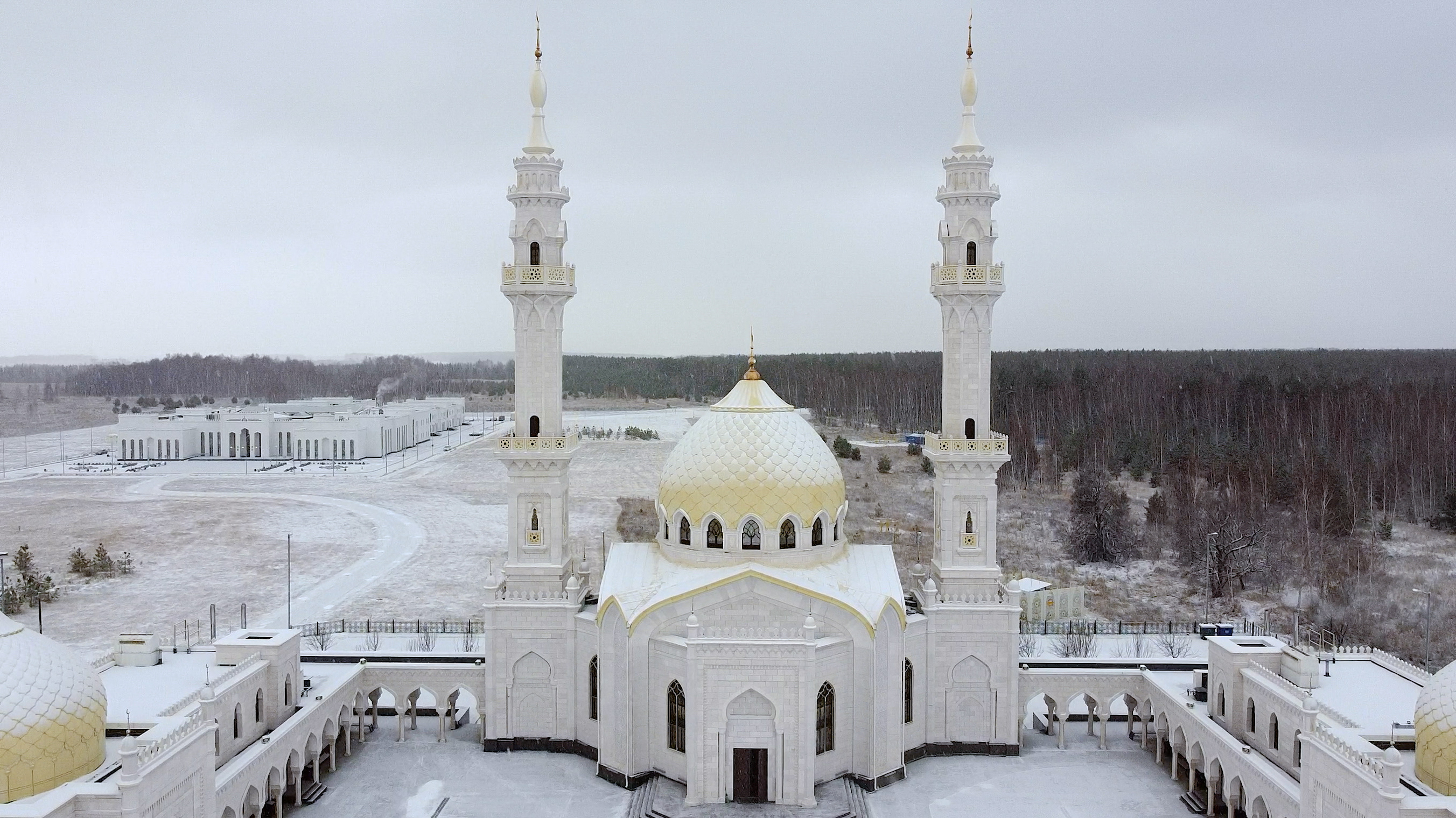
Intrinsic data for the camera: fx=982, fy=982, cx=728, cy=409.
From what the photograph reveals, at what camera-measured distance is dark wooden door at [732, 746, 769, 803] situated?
22312 millimetres

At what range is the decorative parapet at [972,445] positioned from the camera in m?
26.3

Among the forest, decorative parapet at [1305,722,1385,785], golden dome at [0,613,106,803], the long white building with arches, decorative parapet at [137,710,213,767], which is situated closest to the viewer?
golden dome at [0,613,106,803]

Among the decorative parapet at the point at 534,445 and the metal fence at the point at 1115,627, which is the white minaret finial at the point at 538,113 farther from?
the metal fence at the point at 1115,627

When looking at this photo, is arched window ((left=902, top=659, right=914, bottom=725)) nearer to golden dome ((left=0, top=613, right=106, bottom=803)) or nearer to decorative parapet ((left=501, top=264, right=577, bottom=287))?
decorative parapet ((left=501, top=264, right=577, bottom=287))

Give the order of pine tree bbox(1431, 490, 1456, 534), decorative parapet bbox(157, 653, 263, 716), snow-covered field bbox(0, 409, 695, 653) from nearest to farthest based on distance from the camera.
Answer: decorative parapet bbox(157, 653, 263, 716) < snow-covered field bbox(0, 409, 695, 653) < pine tree bbox(1431, 490, 1456, 534)

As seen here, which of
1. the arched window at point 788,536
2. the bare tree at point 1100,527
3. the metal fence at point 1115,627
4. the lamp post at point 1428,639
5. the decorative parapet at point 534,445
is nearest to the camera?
the arched window at point 788,536

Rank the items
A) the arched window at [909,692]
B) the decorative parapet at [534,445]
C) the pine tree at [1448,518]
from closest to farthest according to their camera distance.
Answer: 1. the arched window at [909,692]
2. the decorative parapet at [534,445]
3. the pine tree at [1448,518]

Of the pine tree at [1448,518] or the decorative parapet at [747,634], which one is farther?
the pine tree at [1448,518]

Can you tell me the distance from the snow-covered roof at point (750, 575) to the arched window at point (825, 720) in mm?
1812

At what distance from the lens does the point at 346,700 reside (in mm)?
26062

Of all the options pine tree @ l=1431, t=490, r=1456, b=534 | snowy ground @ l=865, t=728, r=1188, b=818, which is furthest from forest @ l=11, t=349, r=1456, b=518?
snowy ground @ l=865, t=728, r=1188, b=818

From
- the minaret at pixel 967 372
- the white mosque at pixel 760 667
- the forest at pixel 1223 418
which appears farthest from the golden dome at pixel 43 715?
the forest at pixel 1223 418

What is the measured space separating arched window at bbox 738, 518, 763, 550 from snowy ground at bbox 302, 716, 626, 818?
659cm

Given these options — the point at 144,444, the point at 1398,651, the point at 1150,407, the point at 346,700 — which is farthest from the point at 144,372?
the point at 1398,651
